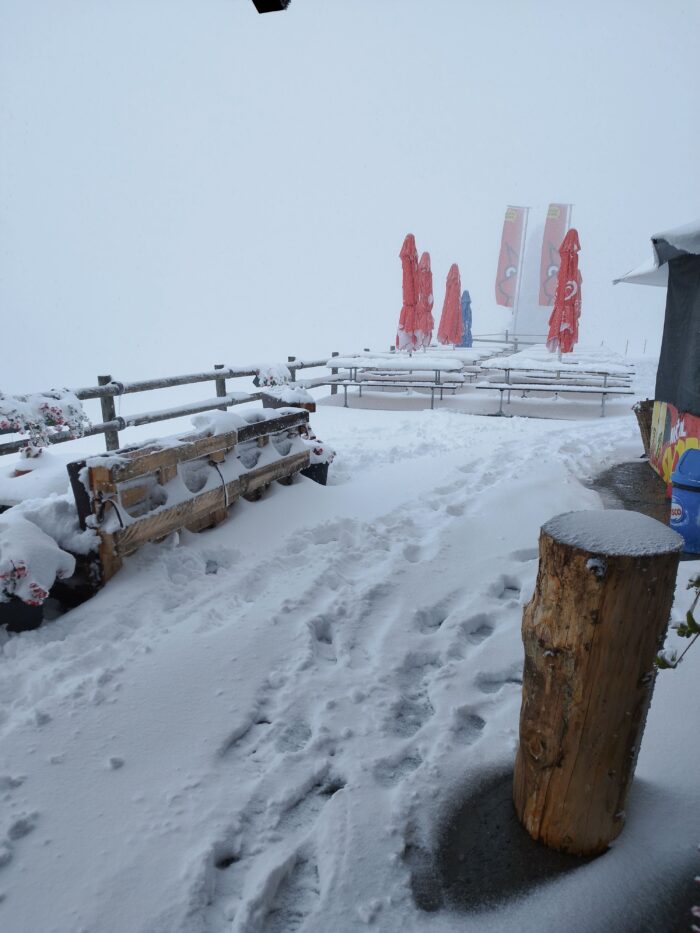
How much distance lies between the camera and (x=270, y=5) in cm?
307

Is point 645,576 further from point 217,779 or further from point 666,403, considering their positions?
point 666,403

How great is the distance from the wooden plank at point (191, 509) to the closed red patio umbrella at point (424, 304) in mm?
9792

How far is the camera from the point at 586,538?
1.56 m

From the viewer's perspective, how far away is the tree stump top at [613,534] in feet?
4.84

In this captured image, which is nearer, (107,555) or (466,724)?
(466,724)

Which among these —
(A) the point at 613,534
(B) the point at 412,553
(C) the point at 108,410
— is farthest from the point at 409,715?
(C) the point at 108,410

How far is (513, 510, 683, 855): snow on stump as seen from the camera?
58.2 inches

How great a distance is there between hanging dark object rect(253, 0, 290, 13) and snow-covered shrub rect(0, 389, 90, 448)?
123 inches

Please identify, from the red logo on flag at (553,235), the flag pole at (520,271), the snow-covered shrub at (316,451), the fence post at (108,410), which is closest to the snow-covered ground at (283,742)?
the snow-covered shrub at (316,451)

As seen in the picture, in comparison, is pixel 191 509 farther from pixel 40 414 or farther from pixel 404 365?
pixel 404 365

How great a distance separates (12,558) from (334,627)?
1.66 meters

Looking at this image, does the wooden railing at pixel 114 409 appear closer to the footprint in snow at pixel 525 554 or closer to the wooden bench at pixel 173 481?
the wooden bench at pixel 173 481

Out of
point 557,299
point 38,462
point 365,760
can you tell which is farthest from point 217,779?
point 557,299

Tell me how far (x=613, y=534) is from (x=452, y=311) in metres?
16.4
